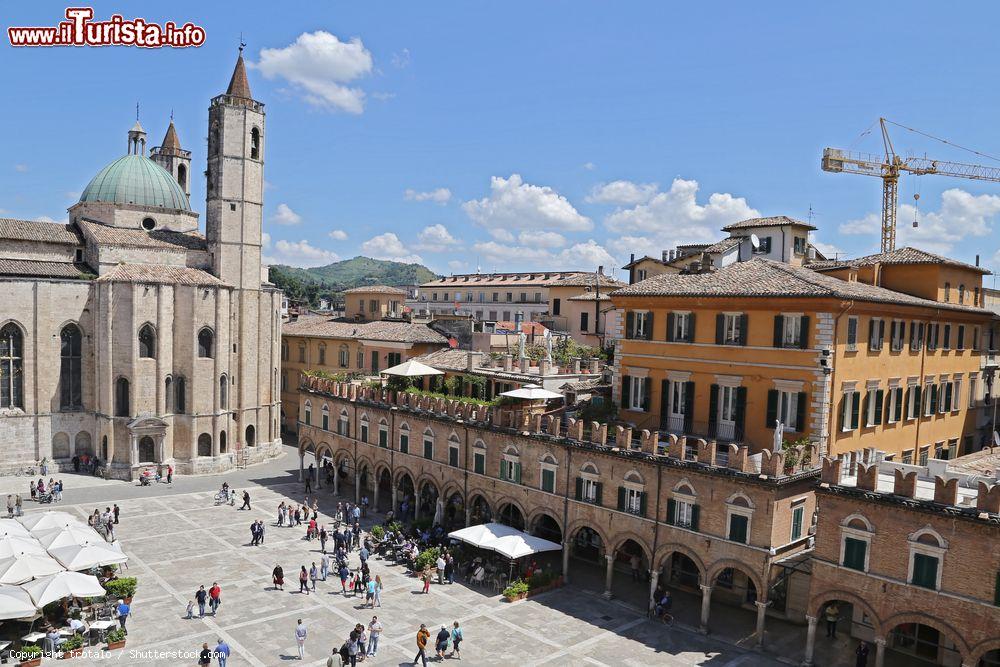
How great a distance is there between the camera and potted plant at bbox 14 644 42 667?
23.4 m

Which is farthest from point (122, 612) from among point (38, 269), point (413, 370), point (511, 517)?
point (38, 269)

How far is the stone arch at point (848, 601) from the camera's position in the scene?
75.4ft

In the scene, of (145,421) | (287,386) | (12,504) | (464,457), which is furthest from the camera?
(287,386)

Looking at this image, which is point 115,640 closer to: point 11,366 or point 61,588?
point 61,588

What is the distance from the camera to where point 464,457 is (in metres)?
37.7

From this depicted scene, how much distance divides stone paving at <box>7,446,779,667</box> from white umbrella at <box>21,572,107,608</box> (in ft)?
6.76

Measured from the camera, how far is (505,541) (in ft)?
105

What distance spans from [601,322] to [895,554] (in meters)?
36.6

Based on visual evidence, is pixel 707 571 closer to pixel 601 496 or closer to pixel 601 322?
pixel 601 496

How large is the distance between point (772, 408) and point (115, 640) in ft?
86.3

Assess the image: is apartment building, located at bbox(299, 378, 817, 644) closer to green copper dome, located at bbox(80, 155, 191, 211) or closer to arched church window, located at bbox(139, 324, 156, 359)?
arched church window, located at bbox(139, 324, 156, 359)

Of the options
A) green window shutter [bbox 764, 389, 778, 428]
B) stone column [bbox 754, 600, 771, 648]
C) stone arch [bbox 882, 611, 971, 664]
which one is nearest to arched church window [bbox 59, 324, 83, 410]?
green window shutter [bbox 764, 389, 778, 428]

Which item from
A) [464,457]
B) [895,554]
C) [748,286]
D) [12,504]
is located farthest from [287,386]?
[895,554]

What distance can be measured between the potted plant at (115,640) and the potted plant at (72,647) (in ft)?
2.75
